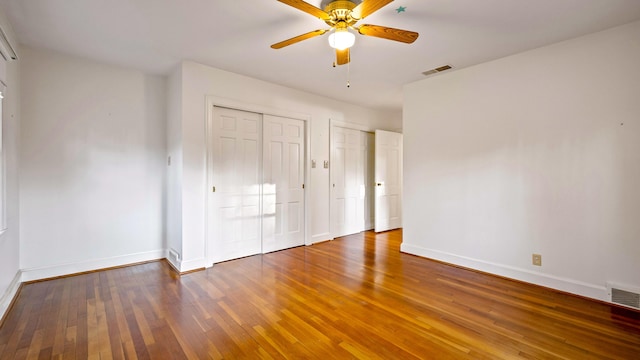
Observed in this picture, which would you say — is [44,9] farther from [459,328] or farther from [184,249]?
[459,328]

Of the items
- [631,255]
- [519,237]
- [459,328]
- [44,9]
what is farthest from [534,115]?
[44,9]

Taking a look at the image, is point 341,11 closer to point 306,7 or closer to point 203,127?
point 306,7

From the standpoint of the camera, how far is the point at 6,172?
2461 mm

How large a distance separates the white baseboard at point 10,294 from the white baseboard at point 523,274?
440 centimetres

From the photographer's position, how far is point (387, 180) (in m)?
5.67

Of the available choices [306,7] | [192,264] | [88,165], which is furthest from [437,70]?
[88,165]

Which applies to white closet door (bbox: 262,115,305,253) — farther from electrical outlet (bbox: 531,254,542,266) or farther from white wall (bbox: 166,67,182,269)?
electrical outlet (bbox: 531,254,542,266)

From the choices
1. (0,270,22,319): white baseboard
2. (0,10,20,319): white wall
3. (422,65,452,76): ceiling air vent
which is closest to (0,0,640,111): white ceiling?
(422,65,452,76): ceiling air vent

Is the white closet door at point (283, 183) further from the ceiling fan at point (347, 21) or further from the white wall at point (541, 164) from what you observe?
the ceiling fan at point (347, 21)

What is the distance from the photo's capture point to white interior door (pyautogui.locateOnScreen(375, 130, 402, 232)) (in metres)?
5.51

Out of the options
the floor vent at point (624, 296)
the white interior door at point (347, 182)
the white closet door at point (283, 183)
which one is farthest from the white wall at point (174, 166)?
the floor vent at point (624, 296)

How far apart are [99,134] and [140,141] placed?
0.43m

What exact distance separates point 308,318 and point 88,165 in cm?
320

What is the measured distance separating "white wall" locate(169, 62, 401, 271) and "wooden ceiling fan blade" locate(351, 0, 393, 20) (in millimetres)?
2206
